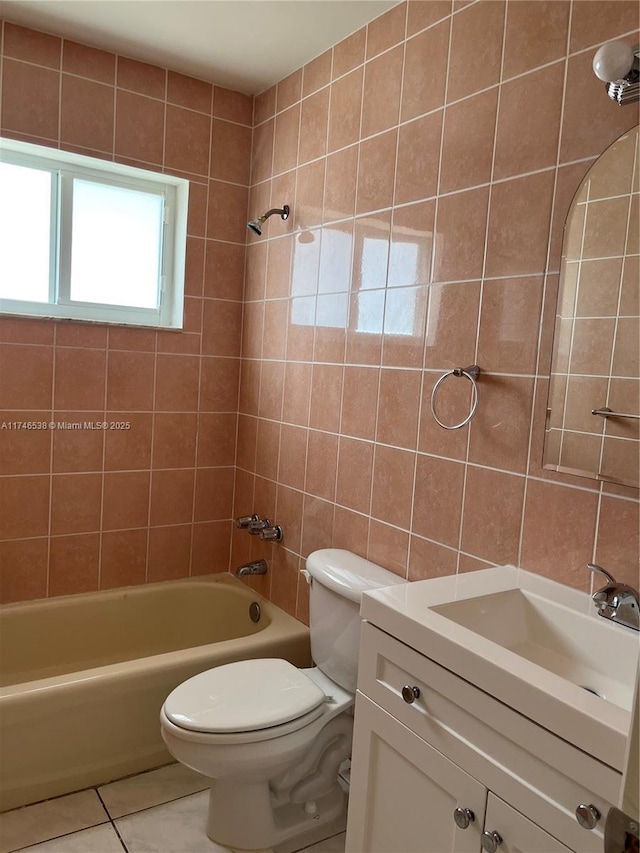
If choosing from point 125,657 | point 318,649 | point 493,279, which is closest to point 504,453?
point 493,279

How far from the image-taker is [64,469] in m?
2.47

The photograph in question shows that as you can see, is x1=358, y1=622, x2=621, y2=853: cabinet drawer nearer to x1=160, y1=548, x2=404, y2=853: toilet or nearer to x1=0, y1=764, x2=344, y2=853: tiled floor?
x1=160, y1=548, x2=404, y2=853: toilet

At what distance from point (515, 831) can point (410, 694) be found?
28 cm

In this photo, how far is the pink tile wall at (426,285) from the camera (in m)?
1.46

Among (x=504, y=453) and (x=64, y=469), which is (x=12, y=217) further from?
(x=504, y=453)

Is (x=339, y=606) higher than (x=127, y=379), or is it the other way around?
(x=127, y=379)

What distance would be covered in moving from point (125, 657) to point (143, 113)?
86.7 inches

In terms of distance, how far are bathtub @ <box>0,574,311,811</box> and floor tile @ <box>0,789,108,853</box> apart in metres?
0.03

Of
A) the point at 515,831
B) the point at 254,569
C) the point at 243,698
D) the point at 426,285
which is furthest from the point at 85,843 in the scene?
the point at 426,285

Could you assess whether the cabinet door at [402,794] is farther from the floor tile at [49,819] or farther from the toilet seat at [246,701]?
the floor tile at [49,819]

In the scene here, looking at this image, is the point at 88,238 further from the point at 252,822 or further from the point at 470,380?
the point at 252,822

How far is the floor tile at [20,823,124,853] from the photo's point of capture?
173 centimetres

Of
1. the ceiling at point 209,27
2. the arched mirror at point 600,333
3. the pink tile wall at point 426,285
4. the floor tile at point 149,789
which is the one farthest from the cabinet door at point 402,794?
the ceiling at point 209,27

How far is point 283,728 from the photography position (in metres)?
1.65
